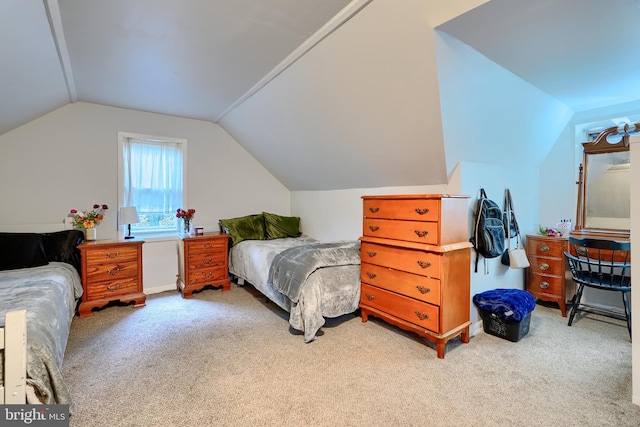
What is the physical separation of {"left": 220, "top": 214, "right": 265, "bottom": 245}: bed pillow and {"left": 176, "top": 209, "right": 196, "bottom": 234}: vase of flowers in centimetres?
42

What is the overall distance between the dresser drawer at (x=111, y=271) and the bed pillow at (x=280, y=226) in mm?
1712

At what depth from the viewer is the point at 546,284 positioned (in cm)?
312

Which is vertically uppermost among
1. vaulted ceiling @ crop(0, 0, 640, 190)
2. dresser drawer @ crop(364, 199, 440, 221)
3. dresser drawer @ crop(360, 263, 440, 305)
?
vaulted ceiling @ crop(0, 0, 640, 190)

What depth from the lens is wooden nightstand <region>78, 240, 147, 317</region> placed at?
3.02m

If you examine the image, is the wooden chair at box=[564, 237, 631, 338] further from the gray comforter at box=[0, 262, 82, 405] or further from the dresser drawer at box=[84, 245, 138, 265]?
the dresser drawer at box=[84, 245, 138, 265]

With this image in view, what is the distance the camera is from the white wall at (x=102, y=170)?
3.17 meters

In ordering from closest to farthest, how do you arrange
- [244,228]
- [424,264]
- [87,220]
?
1. [424,264]
2. [87,220]
3. [244,228]

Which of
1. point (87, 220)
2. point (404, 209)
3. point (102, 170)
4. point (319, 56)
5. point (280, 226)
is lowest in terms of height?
point (280, 226)

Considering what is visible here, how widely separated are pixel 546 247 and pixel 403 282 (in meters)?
1.85

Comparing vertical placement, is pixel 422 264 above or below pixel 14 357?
above

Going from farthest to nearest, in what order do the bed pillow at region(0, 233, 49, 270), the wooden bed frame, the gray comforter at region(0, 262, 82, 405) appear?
Result: the bed pillow at region(0, 233, 49, 270), the gray comforter at region(0, 262, 82, 405), the wooden bed frame

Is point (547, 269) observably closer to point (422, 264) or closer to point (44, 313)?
point (422, 264)

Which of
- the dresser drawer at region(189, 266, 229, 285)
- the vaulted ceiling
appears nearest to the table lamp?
the dresser drawer at region(189, 266, 229, 285)

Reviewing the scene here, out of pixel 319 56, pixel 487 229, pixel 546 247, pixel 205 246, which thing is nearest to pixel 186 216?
pixel 205 246
